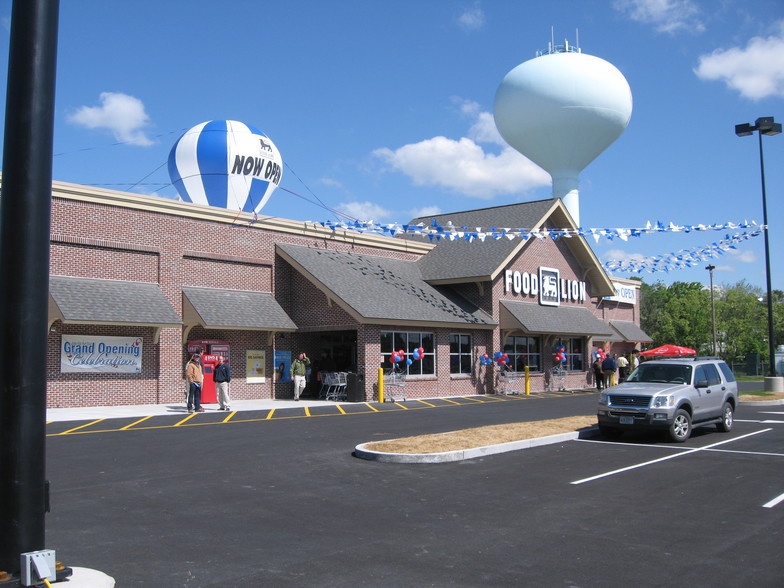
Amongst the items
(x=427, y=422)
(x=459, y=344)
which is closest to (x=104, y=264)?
(x=427, y=422)

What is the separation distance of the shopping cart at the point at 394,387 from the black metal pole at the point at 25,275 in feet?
66.5

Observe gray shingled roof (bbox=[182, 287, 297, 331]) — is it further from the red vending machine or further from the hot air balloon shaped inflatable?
the hot air balloon shaped inflatable

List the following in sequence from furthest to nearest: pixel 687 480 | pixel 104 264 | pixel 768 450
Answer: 1. pixel 104 264
2. pixel 768 450
3. pixel 687 480

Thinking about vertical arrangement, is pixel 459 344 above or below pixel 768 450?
above

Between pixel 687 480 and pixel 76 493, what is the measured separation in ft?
26.5

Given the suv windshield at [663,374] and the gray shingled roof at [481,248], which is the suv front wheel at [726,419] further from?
the gray shingled roof at [481,248]

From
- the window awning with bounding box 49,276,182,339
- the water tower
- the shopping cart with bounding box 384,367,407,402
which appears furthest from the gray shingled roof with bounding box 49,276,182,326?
the water tower

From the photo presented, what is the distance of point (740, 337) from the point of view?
65875 mm

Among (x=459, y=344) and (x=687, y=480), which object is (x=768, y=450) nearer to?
Answer: (x=687, y=480)

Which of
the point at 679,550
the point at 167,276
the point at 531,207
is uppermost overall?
the point at 531,207

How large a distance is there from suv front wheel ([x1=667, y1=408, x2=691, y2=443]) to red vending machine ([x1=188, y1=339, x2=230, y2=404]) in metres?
14.0

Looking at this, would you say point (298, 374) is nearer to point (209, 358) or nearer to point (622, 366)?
point (209, 358)

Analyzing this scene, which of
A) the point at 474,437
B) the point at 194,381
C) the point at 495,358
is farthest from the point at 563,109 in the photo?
the point at 474,437

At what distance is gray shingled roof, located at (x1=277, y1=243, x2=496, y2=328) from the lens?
24.9 metres
